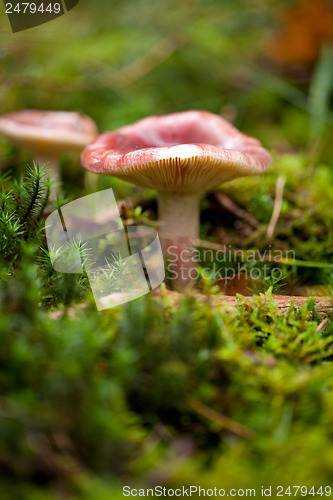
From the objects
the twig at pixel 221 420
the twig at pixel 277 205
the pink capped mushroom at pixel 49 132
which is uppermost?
the pink capped mushroom at pixel 49 132

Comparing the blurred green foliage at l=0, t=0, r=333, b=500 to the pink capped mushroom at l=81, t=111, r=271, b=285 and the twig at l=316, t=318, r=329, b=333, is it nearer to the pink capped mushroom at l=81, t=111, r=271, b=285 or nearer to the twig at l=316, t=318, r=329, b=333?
the twig at l=316, t=318, r=329, b=333

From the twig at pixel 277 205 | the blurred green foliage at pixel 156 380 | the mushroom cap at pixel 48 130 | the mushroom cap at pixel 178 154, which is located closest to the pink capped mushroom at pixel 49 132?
the mushroom cap at pixel 48 130

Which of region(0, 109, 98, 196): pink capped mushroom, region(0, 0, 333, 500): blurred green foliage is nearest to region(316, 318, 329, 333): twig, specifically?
region(0, 0, 333, 500): blurred green foliage

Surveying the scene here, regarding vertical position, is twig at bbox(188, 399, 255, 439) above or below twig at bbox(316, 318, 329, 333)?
above

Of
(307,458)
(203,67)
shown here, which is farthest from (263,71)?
(307,458)

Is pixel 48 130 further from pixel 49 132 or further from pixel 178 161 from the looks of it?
pixel 178 161

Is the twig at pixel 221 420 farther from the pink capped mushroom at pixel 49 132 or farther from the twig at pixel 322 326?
the pink capped mushroom at pixel 49 132

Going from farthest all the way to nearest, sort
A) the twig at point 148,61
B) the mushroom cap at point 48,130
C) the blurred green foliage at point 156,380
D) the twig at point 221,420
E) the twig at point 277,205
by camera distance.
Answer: the twig at point 148,61
the mushroom cap at point 48,130
the twig at point 277,205
the twig at point 221,420
the blurred green foliage at point 156,380

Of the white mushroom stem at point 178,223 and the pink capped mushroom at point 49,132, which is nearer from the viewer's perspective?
the white mushroom stem at point 178,223

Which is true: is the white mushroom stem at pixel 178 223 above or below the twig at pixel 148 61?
below
